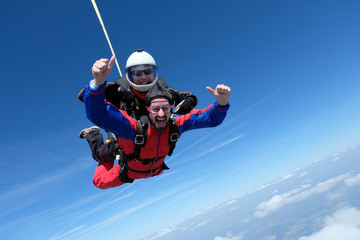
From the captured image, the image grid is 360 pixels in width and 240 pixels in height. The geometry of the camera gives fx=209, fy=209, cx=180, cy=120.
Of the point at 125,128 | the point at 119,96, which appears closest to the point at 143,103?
the point at 119,96

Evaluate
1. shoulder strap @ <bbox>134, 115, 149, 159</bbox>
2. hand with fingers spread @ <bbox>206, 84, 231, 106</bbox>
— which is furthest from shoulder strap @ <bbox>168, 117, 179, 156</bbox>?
hand with fingers spread @ <bbox>206, 84, 231, 106</bbox>

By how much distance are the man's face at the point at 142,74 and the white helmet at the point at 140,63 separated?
0.04 meters

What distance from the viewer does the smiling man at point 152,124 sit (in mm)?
2215

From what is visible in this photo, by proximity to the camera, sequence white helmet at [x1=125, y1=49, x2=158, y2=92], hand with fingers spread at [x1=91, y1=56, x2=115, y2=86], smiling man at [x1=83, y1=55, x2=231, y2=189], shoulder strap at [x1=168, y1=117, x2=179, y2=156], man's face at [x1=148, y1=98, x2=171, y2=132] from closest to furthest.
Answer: hand with fingers spread at [x1=91, y1=56, x2=115, y2=86] < smiling man at [x1=83, y1=55, x2=231, y2=189] < man's face at [x1=148, y1=98, x2=171, y2=132] < white helmet at [x1=125, y1=49, x2=158, y2=92] < shoulder strap at [x1=168, y1=117, x2=179, y2=156]

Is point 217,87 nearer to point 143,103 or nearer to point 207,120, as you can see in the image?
point 207,120

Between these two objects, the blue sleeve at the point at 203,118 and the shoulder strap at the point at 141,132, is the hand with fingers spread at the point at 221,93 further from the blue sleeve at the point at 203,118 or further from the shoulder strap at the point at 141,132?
the shoulder strap at the point at 141,132

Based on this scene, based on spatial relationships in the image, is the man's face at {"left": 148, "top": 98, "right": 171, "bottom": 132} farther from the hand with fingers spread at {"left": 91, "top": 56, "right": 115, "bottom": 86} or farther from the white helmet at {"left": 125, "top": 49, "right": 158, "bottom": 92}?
the hand with fingers spread at {"left": 91, "top": 56, "right": 115, "bottom": 86}

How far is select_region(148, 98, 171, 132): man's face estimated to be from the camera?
8.77ft

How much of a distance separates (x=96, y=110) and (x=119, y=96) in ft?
2.27

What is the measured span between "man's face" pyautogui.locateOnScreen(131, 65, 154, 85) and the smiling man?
0.14 m

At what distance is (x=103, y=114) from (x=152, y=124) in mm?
807

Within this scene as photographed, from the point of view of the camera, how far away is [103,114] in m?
2.10

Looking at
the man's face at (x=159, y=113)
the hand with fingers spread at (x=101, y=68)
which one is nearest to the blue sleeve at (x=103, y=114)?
the hand with fingers spread at (x=101, y=68)

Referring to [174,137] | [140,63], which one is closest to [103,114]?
[140,63]
